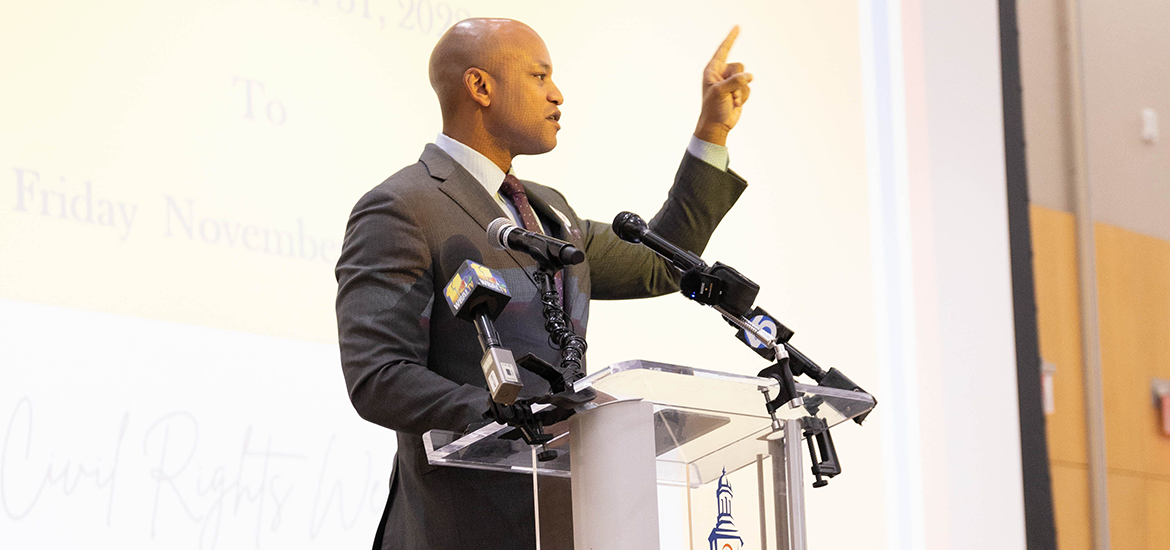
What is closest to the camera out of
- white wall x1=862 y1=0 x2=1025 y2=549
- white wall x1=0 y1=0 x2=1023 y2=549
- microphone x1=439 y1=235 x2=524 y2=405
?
microphone x1=439 y1=235 x2=524 y2=405

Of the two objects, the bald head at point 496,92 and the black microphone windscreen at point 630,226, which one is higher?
the bald head at point 496,92

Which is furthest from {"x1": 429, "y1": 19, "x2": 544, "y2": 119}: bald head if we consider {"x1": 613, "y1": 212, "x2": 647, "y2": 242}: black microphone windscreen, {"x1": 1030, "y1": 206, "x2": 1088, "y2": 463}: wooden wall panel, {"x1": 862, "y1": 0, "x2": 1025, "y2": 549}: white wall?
{"x1": 1030, "y1": 206, "x2": 1088, "y2": 463}: wooden wall panel

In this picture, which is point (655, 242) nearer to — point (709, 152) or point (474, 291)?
point (474, 291)

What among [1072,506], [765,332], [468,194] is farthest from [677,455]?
[1072,506]

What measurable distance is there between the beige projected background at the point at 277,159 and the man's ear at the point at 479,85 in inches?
25.9

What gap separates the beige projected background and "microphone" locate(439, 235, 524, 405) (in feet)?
3.40

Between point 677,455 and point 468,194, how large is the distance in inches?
22.7

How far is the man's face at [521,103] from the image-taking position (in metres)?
1.79

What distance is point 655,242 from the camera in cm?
139

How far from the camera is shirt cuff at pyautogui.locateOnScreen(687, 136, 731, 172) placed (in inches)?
75.3

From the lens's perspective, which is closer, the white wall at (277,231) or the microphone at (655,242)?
the microphone at (655,242)

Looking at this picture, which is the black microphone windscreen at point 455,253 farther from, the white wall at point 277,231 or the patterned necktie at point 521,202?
the white wall at point 277,231

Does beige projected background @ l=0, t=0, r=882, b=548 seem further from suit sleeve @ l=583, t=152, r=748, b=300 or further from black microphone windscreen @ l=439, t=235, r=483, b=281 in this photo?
black microphone windscreen @ l=439, t=235, r=483, b=281

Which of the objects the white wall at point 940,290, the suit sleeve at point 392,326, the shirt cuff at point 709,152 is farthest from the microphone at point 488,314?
the white wall at point 940,290
